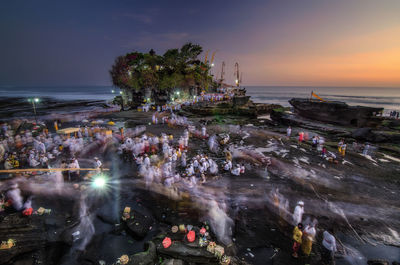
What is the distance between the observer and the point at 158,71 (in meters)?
47.0

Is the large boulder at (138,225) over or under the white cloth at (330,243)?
under

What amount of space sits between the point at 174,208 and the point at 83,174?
739cm

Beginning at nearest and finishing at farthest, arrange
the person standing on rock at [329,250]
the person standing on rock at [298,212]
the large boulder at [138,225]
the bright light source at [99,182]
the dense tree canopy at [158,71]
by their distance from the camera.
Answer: the person standing on rock at [329,250] → the large boulder at [138,225] → the person standing on rock at [298,212] → the bright light source at [99,182] → the dense tree canopy at [158,71]

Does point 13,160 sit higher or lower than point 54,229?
higher

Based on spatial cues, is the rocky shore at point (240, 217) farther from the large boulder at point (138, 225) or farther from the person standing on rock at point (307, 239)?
the person standing on rock at point (307, 239)

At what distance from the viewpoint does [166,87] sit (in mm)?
45406

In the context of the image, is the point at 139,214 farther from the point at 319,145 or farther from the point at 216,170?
the point at 319,145

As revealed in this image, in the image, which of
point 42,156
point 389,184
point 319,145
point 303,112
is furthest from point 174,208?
point 303,112

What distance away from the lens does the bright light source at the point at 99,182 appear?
11187mm

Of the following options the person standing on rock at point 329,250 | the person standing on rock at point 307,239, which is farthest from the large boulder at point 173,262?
the person standing on rock at point 329,250

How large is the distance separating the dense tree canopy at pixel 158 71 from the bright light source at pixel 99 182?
36.2 m

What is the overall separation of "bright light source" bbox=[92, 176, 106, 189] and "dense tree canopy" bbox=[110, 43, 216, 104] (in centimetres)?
3616

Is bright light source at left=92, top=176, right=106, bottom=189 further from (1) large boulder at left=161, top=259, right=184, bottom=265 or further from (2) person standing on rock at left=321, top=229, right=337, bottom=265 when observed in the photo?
(2) person standing on rock at left=321, top=229, right=337, bottom=265

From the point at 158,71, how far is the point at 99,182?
40.2 metres
